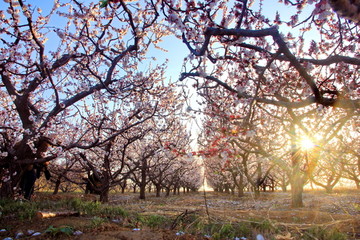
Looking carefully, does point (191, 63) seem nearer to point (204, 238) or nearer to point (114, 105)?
point (204, 238)

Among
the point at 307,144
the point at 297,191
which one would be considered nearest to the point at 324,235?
the point at 307,144

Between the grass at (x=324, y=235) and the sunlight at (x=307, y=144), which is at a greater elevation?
the sunlight at (x=307, y=144)

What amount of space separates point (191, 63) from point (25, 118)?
6.66 meters

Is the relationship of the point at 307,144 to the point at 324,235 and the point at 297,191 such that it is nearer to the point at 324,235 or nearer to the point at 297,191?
the point at 324,235

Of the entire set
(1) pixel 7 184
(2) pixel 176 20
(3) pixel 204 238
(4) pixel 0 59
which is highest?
(4) pixel 0 59

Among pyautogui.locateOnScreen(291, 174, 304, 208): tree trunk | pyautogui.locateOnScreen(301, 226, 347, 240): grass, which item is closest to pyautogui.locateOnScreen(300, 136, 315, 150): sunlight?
pyautogui.locateOnScreen(301, 226, 347, 240): grass

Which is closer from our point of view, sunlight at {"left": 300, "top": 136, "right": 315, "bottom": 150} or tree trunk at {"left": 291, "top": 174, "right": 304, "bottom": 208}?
sunlight at {"left": 300, "top": 136, "right": 315, "bottom": 150}

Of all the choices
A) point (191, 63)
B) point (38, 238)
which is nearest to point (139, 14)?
point (191, 63)

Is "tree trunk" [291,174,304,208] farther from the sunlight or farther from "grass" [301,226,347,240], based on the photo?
"grass" [301,226,347,240]

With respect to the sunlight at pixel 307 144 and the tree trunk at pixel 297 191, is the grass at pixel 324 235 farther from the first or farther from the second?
the tree trunk at pixel 297 191

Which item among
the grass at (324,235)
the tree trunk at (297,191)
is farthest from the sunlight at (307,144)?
the tree trunk at (297,191)

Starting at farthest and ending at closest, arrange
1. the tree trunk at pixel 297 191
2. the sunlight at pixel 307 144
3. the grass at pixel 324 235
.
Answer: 1. the tree trunk at pixel 297 191
2. the sunlight at pixel 307 144
3. the grass at pixel 324 235

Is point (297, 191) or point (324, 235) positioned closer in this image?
point (324, 235)

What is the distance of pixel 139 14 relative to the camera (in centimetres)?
788
